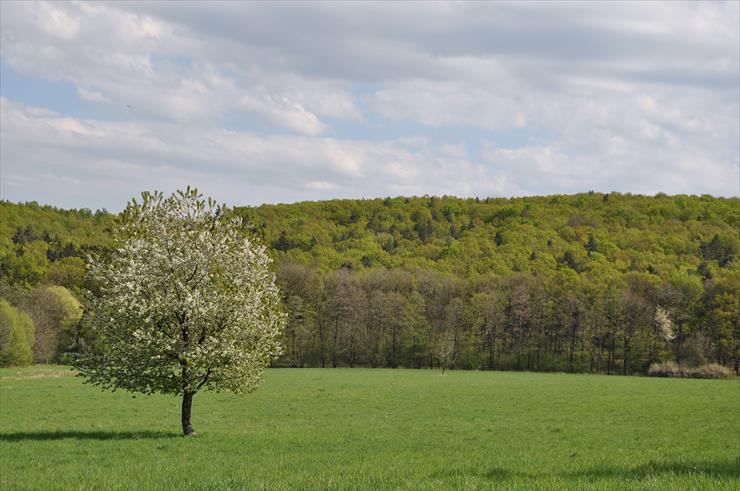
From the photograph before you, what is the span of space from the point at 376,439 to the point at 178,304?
937cm

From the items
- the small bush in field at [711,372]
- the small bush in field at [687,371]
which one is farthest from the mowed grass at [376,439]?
the small bush in field at [687,371]

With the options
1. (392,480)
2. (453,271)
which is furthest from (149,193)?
(453,271)

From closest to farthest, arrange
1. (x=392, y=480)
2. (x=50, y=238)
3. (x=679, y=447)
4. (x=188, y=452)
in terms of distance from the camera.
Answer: (x=392, y=480) < (x=188, y=452) < (x=679, y=447) < (x=50, y=238)

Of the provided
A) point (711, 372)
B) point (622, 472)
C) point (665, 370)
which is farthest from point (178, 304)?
point (665, 370)

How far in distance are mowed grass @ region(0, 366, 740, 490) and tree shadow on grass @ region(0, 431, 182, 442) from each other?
0.25ft

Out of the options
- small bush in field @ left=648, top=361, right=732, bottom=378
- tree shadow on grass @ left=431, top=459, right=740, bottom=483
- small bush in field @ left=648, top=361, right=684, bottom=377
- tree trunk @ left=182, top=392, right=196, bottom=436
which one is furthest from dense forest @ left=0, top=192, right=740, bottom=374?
tree shadow on grass @ left=431, top=459, right=740, bottom=483

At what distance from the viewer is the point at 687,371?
310 feet

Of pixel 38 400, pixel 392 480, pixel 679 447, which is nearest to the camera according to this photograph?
pixel 392 480

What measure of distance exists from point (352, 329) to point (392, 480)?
110 m

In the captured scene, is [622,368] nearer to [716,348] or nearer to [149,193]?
[716,348]

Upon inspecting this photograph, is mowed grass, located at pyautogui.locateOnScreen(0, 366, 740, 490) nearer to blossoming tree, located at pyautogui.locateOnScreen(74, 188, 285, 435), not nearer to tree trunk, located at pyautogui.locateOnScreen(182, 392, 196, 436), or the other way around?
tree trunk, located at pyautogui.locateOnScreen(182, 392, 196, 436)

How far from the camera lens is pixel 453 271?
5950 inches

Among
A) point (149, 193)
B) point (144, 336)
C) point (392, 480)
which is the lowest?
point (392, 480)

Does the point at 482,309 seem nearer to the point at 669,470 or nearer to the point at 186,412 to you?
the point at 186,412
